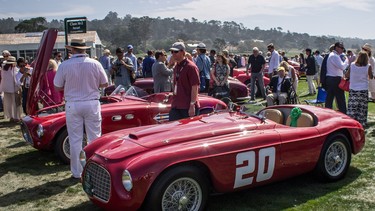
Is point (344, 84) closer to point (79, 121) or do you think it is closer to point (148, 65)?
point (79, 121)

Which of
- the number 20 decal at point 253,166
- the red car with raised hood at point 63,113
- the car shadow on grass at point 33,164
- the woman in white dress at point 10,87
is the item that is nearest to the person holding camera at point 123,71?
the red car with raised hood at point 63,113

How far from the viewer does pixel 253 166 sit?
4543 millimetres

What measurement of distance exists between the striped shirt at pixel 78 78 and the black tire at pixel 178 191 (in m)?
2.07

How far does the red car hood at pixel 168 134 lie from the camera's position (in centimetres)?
436

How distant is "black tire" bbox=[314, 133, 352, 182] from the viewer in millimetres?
5246

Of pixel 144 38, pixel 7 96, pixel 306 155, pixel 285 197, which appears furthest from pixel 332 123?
pixel 144 38

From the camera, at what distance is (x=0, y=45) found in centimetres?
Answer: 4897

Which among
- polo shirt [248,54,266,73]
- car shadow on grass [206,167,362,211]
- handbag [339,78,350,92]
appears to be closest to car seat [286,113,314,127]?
car shadow on grass [206,167,362,211]

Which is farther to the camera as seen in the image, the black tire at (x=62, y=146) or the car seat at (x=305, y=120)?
the black tire at (x=62, y=146)

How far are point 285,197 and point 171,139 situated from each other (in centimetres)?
162

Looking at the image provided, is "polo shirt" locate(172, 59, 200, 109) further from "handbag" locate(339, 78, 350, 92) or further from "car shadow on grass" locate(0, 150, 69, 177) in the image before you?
"handbag" locate(339, 78, 350, 92)

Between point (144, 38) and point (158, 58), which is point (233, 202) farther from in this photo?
point (144, 38)

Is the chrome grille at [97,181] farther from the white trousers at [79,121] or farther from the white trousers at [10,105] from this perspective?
the white trousers at [10,105]

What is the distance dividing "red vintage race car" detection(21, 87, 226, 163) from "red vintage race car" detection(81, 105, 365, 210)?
122 cm
